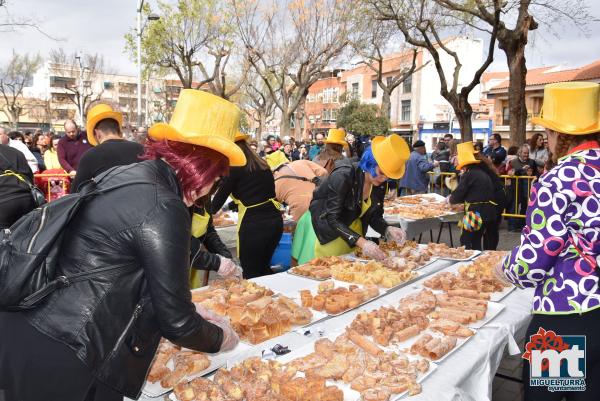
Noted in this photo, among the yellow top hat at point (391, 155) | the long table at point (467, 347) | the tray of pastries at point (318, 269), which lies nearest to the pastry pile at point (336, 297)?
the long table at point (467, 347)

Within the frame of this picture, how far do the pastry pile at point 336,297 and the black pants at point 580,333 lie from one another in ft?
3.14

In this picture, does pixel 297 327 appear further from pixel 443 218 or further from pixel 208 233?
pixel 443 218

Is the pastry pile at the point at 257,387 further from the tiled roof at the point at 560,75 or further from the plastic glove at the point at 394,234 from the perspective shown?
the tiled roof at the point at 560,75

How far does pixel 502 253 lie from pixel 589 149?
7.16 ft

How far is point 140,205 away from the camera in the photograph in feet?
4.29

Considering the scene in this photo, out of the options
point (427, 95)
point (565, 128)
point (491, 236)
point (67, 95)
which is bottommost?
point (491, 236)

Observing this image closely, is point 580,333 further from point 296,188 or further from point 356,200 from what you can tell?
point 296,188

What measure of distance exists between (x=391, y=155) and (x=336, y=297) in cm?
117

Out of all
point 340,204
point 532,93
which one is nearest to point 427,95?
point 532,93

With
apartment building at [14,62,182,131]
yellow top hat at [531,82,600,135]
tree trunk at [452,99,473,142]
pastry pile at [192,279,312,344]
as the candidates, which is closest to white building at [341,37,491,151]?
apartment building at [14,62,182,131]

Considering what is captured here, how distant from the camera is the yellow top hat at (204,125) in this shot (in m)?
1.44

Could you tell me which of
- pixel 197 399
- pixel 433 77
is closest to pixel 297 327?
pixel 197 399

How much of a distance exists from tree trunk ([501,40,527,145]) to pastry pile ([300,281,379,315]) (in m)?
10.5

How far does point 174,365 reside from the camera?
1.92 metres
